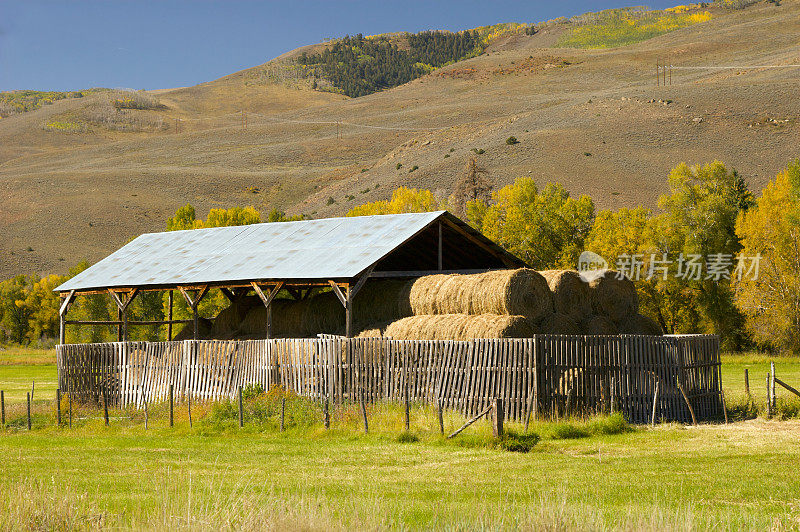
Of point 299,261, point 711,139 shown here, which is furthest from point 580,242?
point 711,139

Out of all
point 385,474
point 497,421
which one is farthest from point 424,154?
point 385,474

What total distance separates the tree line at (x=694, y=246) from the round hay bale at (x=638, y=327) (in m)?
24.1

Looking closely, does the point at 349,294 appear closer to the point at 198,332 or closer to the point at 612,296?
the point at 612,296

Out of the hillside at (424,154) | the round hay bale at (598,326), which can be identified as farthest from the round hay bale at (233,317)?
the hillside at (424,154)

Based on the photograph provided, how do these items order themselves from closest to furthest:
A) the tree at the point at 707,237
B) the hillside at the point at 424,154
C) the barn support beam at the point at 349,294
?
the barn support beam at the point at 349,294 → the tree at the point at 707,237 → the hillside at the point at 424,154

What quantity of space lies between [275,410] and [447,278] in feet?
20.0

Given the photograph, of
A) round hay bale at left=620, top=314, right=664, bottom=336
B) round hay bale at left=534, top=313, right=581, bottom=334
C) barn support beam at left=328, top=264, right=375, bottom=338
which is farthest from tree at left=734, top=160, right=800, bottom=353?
barn support beam at left=328, top=264, right=375, bottom=338

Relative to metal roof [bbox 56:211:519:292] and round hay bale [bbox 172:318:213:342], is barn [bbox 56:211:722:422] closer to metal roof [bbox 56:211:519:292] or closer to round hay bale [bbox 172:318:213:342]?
metal roof [bbox 56:211:519:292]

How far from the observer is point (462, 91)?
19938cm

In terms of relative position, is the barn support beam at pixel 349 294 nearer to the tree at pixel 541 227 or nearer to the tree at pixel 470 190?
the tree at pixel 541 227

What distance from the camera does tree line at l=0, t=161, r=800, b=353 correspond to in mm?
48062

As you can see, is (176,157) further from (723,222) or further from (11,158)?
(723,222)

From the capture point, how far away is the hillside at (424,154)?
108 m

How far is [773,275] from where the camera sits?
48.3m
